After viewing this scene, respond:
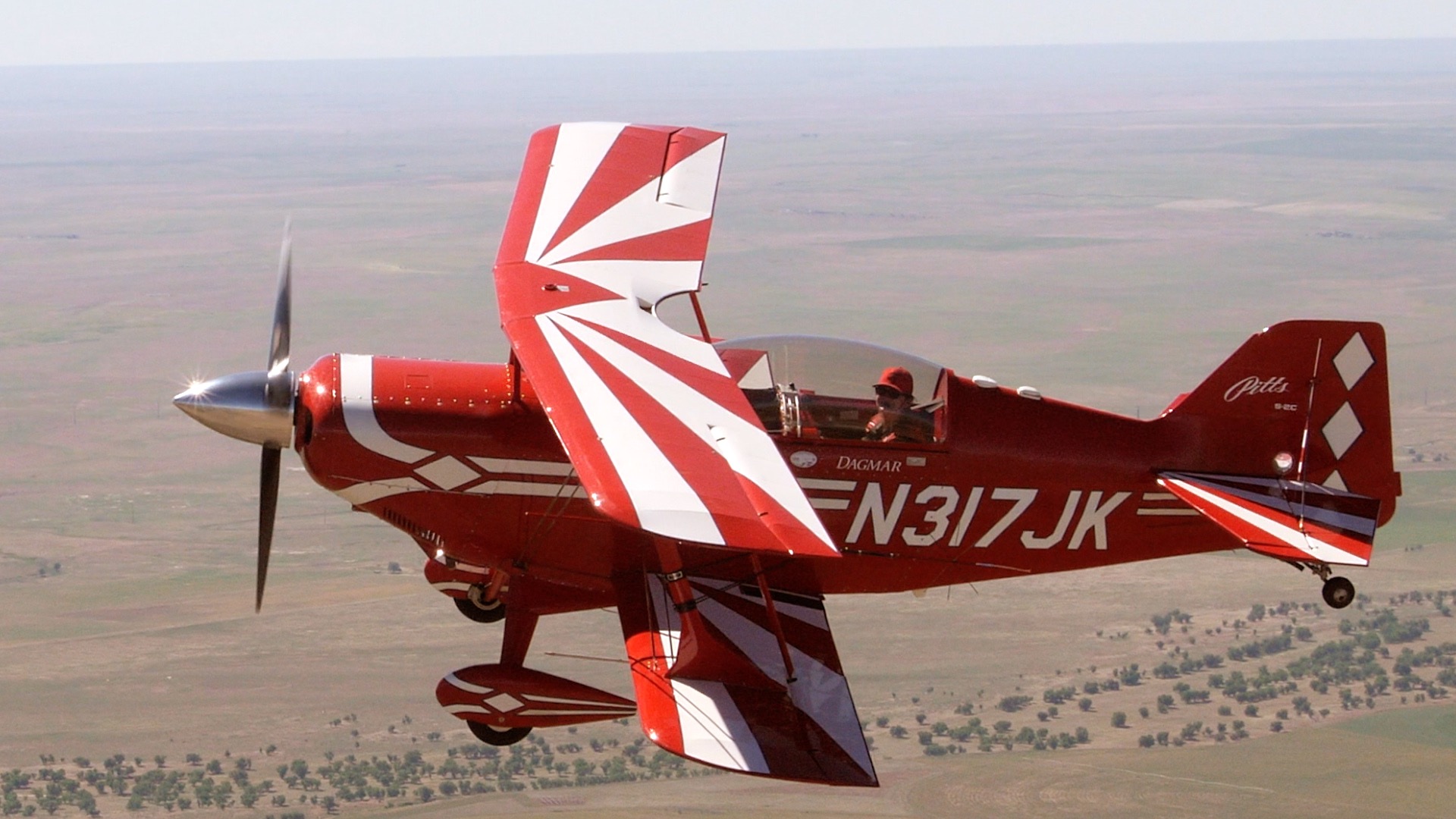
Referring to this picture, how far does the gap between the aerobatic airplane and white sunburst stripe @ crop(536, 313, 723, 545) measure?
0.29m

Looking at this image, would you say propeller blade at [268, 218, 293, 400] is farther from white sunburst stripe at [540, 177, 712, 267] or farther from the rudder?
the rudder

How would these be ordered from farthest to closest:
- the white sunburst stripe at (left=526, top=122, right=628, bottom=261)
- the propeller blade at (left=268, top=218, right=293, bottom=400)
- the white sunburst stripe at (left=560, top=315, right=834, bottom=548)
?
the white sunburst stripe at (left=526, top=122, right=628, bottom=261)
the propeller blade at (left=268, top=218, right=293, bottom=400)
the white sunburst stripe at (left=560, top=315, right=834, bottom=548)

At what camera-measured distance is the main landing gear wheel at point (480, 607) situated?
543 inches

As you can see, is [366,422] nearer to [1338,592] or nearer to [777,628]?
[777,628]

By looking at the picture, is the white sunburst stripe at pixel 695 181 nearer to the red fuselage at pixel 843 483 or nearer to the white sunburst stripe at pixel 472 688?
the red fuselage at pixel 843 483

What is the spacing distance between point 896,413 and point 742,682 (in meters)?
2.32

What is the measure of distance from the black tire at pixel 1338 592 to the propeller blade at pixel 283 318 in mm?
8230

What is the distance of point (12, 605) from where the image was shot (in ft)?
359

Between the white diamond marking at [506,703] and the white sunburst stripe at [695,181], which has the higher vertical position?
the white sunburst stripe at [695,181]

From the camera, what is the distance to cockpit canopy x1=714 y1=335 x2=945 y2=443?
12680 mm

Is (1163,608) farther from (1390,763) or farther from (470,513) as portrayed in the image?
(470,513)

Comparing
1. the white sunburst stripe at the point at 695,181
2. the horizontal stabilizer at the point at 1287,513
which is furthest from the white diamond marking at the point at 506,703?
the horizontal stabilizer at the point at 1287,513

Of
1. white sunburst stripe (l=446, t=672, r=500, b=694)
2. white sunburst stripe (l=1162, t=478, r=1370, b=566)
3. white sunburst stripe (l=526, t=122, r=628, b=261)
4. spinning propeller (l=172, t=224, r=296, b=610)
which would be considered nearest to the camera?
spinning propeller (l=172, t=224, r=296, b=610)

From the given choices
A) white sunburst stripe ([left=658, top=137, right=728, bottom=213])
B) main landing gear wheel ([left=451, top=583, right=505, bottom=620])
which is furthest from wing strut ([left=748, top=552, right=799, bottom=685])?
white sunburst stripe ([left=658, top=137, right=728, bottom=213])
